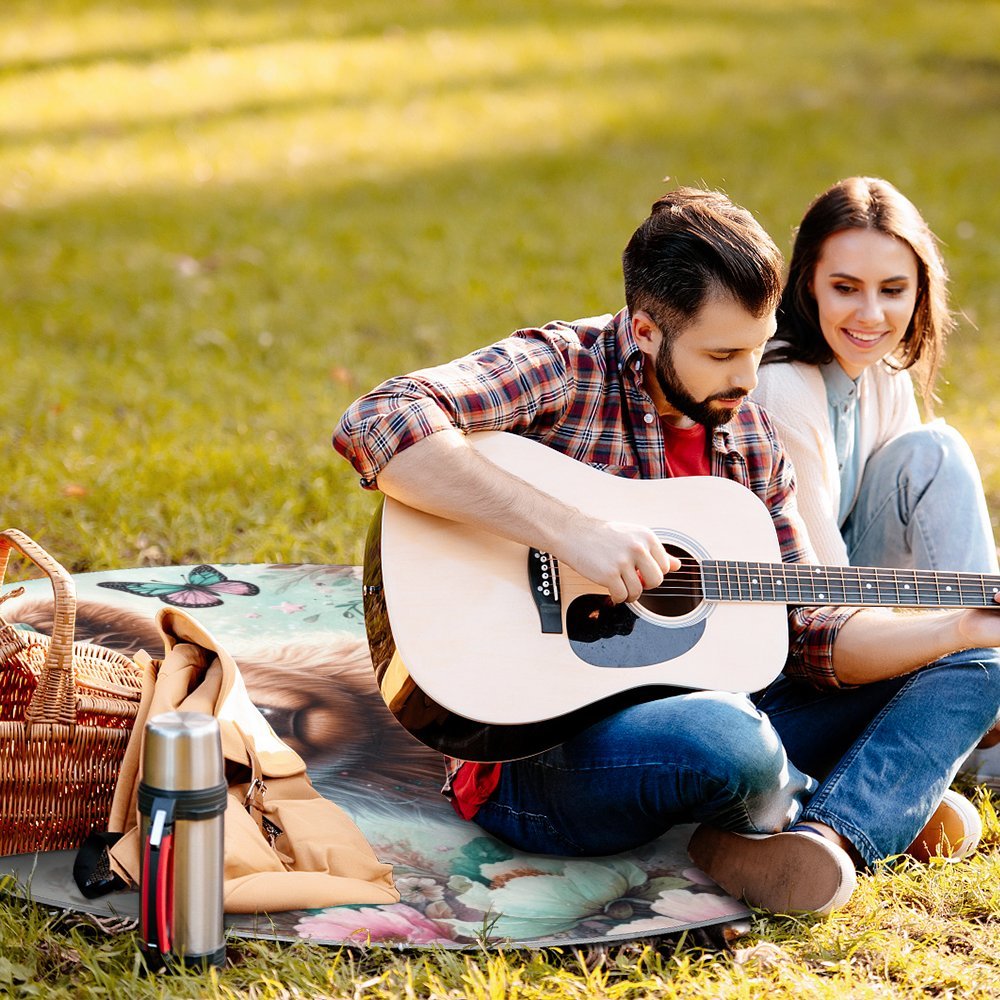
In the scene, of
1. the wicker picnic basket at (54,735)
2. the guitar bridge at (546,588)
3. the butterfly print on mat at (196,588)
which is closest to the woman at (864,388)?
the guitar bridge at (546,588)

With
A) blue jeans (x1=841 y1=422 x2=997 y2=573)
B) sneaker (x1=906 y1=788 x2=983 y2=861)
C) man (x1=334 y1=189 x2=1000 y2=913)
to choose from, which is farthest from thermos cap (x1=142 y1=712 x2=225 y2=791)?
blue jeans (x1=841 y1=422 x2=997 y2=573)

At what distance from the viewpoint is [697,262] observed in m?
2.71

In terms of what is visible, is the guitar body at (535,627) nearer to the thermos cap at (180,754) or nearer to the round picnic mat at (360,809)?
the round picnic mat at (360,809)

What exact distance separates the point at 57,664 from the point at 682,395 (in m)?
1.33

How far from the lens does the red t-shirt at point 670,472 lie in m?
2.83

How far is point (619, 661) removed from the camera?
8.59 ft

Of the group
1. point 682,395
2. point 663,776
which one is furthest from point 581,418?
point 663,776

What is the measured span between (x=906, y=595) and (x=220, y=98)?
307 inches

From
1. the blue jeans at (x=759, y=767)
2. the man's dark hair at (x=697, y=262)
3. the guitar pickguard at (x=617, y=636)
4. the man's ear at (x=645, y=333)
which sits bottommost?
the blue jeans at (x=759, y=767)

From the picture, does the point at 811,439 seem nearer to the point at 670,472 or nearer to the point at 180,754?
the point at 670,472

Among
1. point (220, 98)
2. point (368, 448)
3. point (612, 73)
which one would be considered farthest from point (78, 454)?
point (612, 73)

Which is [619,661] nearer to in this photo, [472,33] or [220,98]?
[220,98]

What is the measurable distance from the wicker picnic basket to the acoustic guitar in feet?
1.81

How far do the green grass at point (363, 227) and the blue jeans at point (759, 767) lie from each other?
0.60 feet
